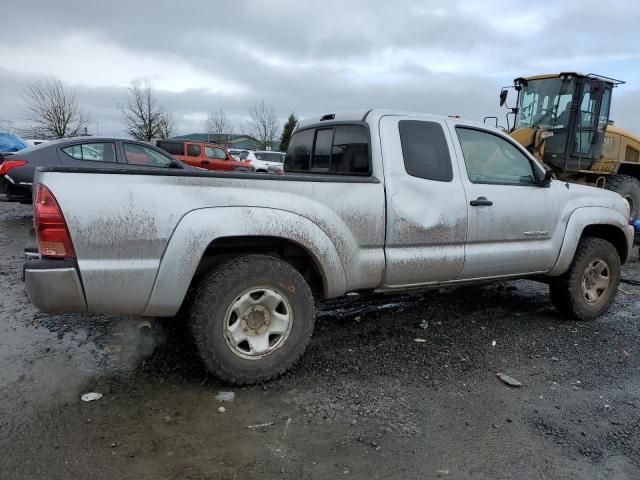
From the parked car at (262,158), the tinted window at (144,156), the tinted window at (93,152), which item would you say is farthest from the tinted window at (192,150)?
the tinted window at (93,152)

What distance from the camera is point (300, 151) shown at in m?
4.88

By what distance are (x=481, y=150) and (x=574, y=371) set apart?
77.6 inches

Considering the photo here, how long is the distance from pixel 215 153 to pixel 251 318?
18.2m

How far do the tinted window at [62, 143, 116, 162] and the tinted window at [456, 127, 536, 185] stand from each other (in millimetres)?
6631

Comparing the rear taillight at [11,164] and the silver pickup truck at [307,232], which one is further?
the rear taillight at [11,164]

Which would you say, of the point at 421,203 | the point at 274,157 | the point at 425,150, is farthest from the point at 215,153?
the point at 421,203

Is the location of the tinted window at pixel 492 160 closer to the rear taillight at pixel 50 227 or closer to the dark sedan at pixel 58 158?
the rear taillight at pixel 50 227

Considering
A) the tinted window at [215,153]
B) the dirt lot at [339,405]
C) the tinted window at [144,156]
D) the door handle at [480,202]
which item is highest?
the tinted window at [144,156]

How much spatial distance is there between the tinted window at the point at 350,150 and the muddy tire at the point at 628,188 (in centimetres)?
902

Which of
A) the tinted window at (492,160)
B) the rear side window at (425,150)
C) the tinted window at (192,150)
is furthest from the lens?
→ the tinted window at (192,150)

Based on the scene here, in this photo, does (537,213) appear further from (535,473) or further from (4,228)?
(4,228)

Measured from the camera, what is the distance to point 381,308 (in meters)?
5.22

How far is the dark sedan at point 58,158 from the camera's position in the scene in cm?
840

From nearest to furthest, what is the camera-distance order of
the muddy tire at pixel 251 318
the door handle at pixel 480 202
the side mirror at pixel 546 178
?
the muddy tire at pixel 251 318 → the door handle at pixel 480 202 → the side mirror at pixel 546 178
